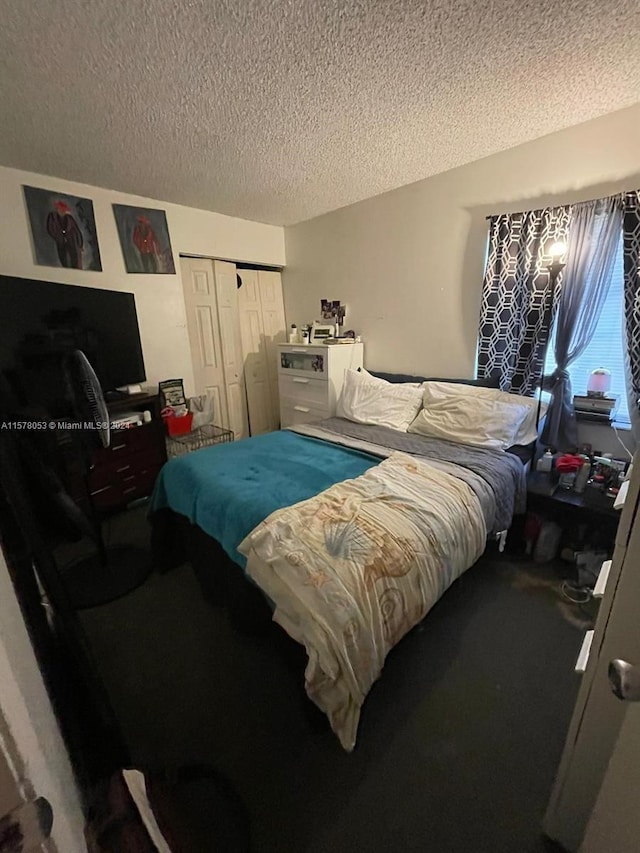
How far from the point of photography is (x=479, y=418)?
7.41ft

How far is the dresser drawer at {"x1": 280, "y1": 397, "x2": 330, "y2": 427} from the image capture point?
3293 mm

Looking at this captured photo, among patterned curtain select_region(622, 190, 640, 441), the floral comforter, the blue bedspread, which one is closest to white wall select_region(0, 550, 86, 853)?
the floral comforter

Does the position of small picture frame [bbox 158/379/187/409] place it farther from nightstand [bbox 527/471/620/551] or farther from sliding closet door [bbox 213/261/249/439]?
nightstand [bbox 527/471/620/551]

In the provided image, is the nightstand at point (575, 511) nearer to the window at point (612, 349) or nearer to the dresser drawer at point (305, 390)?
the window at point (612, 349)

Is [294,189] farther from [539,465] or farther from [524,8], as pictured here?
[539,465]

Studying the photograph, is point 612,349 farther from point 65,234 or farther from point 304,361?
point 65,234

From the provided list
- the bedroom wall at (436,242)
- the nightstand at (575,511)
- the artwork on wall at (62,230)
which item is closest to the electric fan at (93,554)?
the artwork on wall at (62,230)

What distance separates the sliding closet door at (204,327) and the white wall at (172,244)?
147mm

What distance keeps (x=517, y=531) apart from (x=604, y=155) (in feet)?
7.23

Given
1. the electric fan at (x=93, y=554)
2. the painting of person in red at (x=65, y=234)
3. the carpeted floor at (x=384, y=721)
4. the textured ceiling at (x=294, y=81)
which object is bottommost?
the carpeted floor at (x=384, y=721)

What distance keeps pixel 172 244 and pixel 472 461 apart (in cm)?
297

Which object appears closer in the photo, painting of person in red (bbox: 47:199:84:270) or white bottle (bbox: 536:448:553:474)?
white bottle (bbox: 536:448:553:474)

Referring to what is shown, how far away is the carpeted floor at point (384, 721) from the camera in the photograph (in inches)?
40.6

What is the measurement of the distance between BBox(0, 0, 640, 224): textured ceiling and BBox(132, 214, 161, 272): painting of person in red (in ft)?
1.43
